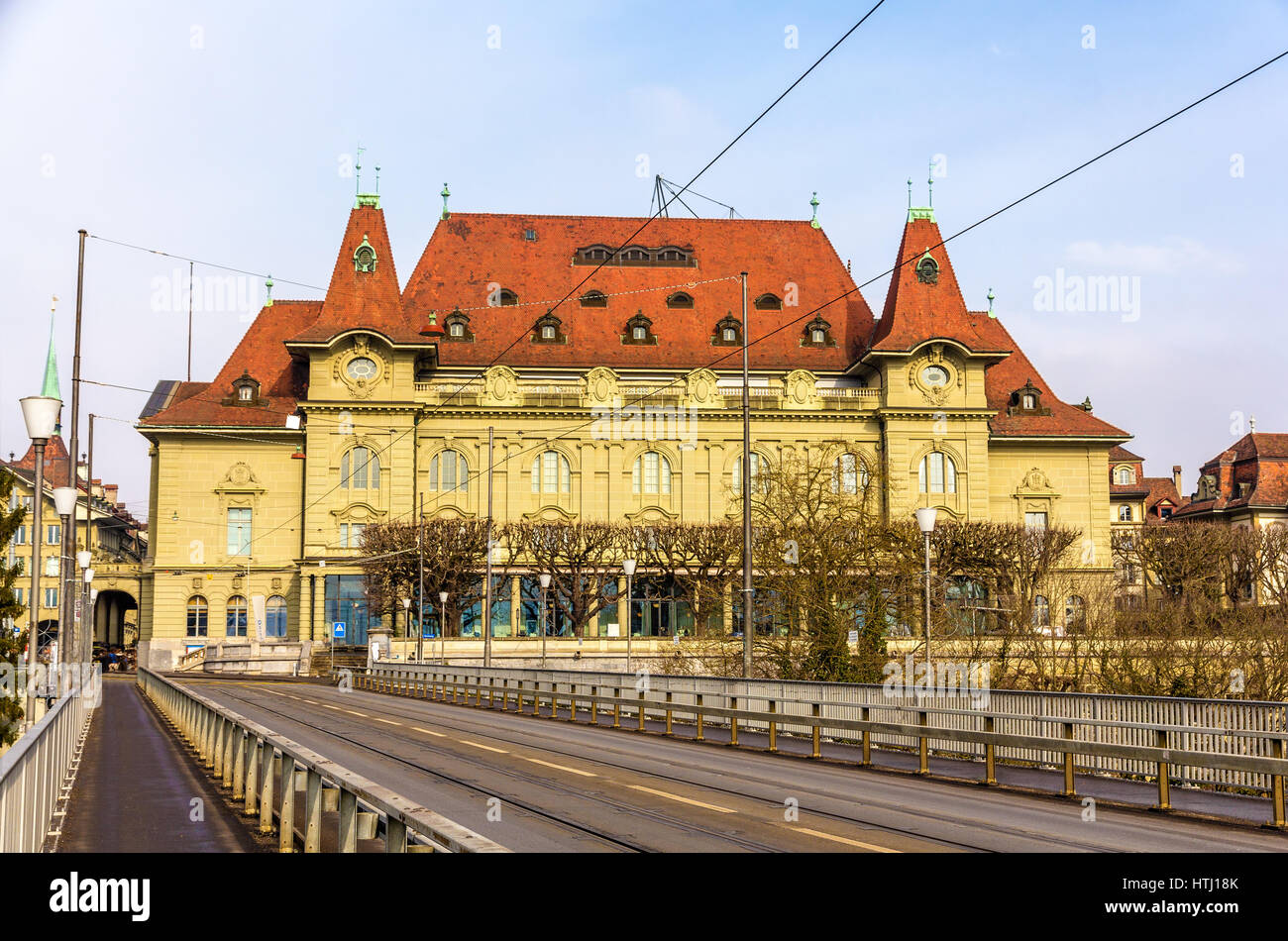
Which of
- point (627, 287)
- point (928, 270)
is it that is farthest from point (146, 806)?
point (627, 287)

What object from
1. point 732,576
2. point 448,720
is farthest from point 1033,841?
point 732,576

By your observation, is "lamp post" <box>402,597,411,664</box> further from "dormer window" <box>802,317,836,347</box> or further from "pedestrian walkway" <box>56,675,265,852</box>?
"pedestrian walkway" <box>56,675,265,852</box>

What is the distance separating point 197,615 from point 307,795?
78.8m

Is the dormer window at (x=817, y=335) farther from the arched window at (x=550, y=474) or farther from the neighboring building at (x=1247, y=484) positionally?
the neighboring building at (x=1247, y=484)

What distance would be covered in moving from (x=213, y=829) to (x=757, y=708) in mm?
14210

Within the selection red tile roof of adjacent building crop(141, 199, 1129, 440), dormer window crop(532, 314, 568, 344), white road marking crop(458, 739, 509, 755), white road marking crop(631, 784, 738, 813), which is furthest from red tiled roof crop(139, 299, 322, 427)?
white road marking crop(631, 784, 738, 813)

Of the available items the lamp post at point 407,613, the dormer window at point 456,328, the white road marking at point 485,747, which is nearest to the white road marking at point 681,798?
the white road marking at point 485,747

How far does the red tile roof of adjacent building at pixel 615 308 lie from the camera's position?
277 feet

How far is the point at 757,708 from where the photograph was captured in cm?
2658

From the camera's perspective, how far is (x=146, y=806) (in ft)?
52.5

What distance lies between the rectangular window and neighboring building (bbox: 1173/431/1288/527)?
76.3 m

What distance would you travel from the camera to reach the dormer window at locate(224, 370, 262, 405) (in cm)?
8800
